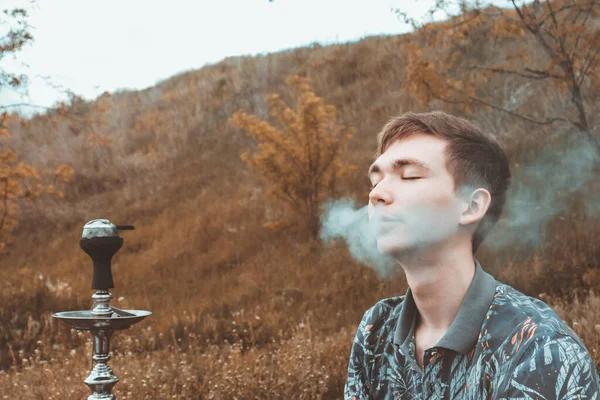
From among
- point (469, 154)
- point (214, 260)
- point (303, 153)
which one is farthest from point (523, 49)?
point (469, 154)

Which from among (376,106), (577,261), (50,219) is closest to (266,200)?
(376,106)

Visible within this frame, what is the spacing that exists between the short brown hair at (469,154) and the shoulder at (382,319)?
0.34m

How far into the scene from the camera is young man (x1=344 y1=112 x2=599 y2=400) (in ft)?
5.00

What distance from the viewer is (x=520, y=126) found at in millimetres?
11594

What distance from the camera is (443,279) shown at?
172 centimetres

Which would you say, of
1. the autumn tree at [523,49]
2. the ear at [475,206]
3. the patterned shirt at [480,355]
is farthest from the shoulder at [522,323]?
the autumn tree at [523,49]

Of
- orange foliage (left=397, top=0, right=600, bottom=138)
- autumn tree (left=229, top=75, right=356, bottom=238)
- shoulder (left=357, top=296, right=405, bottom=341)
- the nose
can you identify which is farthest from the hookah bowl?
autumn tree (left=229, top=75, right=356, bottom=238)

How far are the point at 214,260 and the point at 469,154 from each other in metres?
8.96

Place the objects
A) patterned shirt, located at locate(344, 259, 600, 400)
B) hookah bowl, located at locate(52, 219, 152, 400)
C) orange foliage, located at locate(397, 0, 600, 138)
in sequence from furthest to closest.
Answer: orange foliage, located at locate(397, 0, 600, 138) < hookah bowl, located at locate(52, 219, 152, 400) < patterned shirt, located at locate(344, 259, 600, 400)

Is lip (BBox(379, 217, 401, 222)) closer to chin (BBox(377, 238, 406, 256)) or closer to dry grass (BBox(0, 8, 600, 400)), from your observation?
chin (BBox(377, 238, 406, 256))

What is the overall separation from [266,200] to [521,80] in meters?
5.90

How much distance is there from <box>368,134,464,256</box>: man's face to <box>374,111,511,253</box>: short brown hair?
29mm

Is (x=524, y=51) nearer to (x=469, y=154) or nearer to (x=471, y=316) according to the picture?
(x=469, y=154)

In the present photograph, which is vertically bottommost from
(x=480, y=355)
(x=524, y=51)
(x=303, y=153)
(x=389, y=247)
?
(x=480, y=355)
